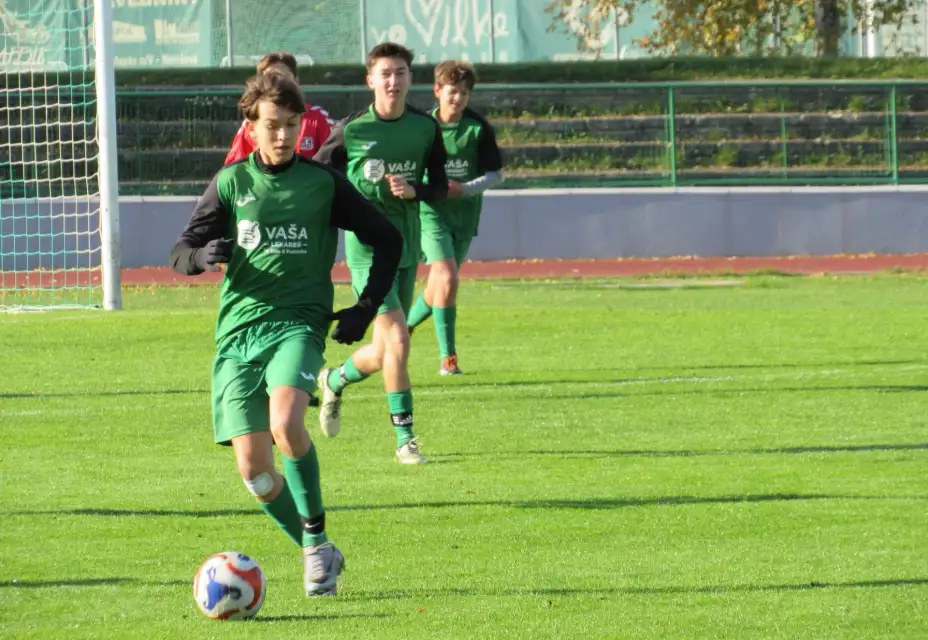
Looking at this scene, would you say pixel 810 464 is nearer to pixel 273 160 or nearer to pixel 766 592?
pixel 766 592

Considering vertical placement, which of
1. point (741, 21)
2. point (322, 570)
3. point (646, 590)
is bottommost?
point (646, 590)

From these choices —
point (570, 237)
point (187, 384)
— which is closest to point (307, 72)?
point (570, 237)

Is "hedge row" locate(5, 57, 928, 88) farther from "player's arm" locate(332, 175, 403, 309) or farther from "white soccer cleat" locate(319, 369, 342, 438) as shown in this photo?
"player's arm" locate(332, 175, 403, 309)

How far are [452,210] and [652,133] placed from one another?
13.7m

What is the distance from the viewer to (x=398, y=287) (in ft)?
30.4

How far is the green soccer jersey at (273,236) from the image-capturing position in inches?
247

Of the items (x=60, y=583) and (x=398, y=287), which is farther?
(x=398, y=287)

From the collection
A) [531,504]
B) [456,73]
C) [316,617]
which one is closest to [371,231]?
[316,617]

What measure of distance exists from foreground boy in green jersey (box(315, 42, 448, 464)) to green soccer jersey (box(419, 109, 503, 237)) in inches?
82.2

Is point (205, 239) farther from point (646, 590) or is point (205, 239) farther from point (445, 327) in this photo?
point (445, 327)

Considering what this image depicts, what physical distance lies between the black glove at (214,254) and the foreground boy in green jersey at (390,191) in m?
3.04

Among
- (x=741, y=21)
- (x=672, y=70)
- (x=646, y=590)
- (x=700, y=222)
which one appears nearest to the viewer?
(x=646, y=590)

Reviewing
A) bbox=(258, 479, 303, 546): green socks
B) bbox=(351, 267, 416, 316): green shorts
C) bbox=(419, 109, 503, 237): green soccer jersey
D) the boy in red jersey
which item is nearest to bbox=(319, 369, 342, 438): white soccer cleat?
bbox=(351, 267, 416, 316): green shorts

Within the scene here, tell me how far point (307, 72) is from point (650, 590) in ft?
78.4
